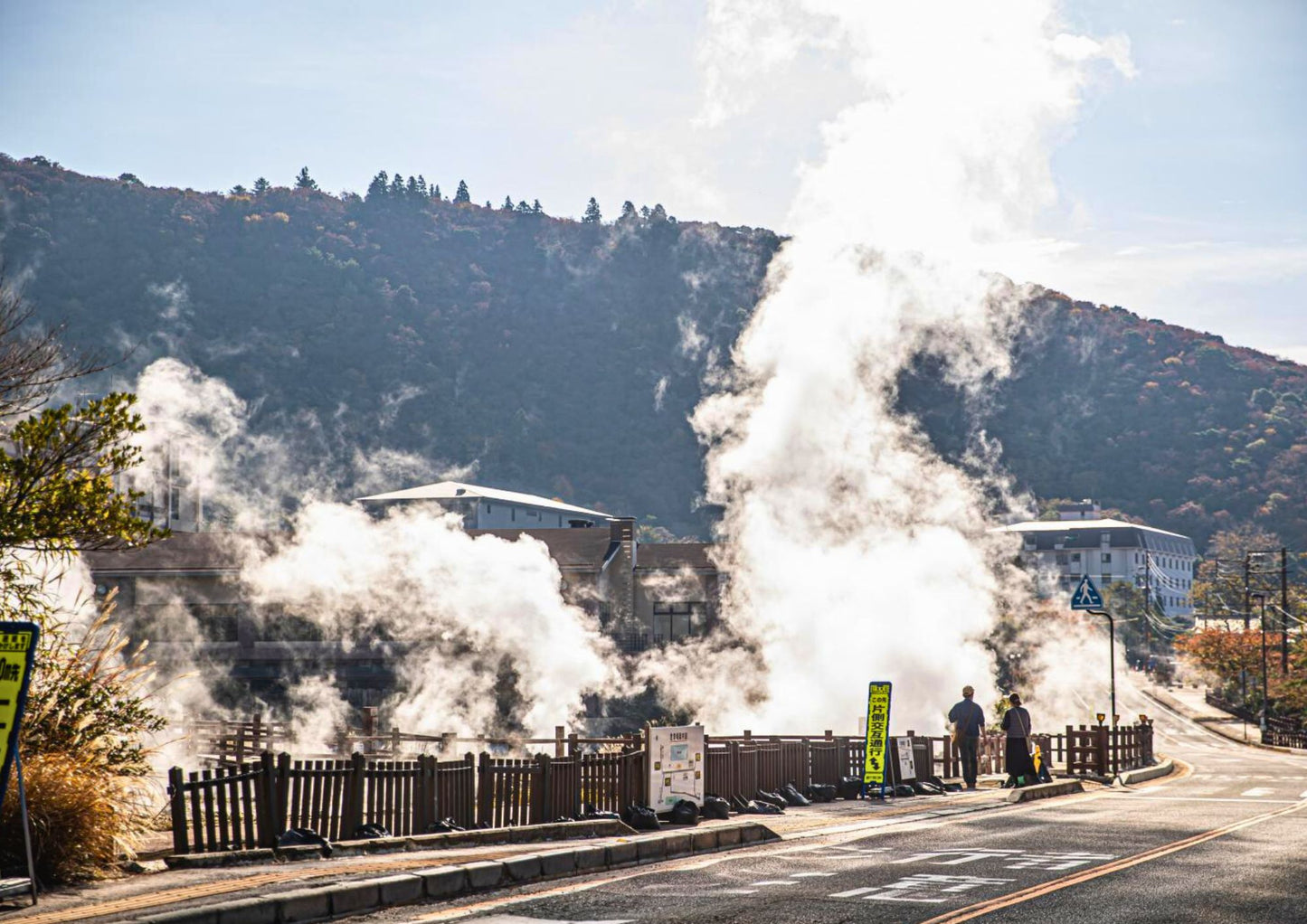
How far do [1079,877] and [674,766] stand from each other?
673 cm

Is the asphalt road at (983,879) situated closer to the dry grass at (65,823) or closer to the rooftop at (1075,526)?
the dry grass at (65,823)

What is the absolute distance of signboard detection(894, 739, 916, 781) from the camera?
2542 cm

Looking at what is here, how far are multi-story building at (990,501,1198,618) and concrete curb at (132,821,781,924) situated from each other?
134 metres

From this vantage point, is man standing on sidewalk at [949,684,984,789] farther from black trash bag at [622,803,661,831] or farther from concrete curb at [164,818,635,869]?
concrete curb at [164,818,635,869]

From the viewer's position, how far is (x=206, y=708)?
176 ft

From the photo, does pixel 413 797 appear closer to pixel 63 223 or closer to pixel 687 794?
pixel 687 794

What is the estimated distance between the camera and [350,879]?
11.7 m

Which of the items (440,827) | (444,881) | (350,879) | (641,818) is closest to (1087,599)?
(641,818)

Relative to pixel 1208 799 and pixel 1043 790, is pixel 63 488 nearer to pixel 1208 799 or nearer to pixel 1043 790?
pixel 1043 790

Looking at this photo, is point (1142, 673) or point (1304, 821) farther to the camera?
point (1142, 673)

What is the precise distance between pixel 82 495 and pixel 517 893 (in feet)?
18.3

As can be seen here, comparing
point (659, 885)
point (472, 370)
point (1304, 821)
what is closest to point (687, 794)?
point (659, 885)

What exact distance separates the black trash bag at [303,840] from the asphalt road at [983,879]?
2.48 meters

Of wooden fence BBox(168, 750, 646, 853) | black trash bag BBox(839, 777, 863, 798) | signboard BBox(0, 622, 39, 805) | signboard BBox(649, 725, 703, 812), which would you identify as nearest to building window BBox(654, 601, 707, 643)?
black trash bag BBox(839, 777, 863, 798)
